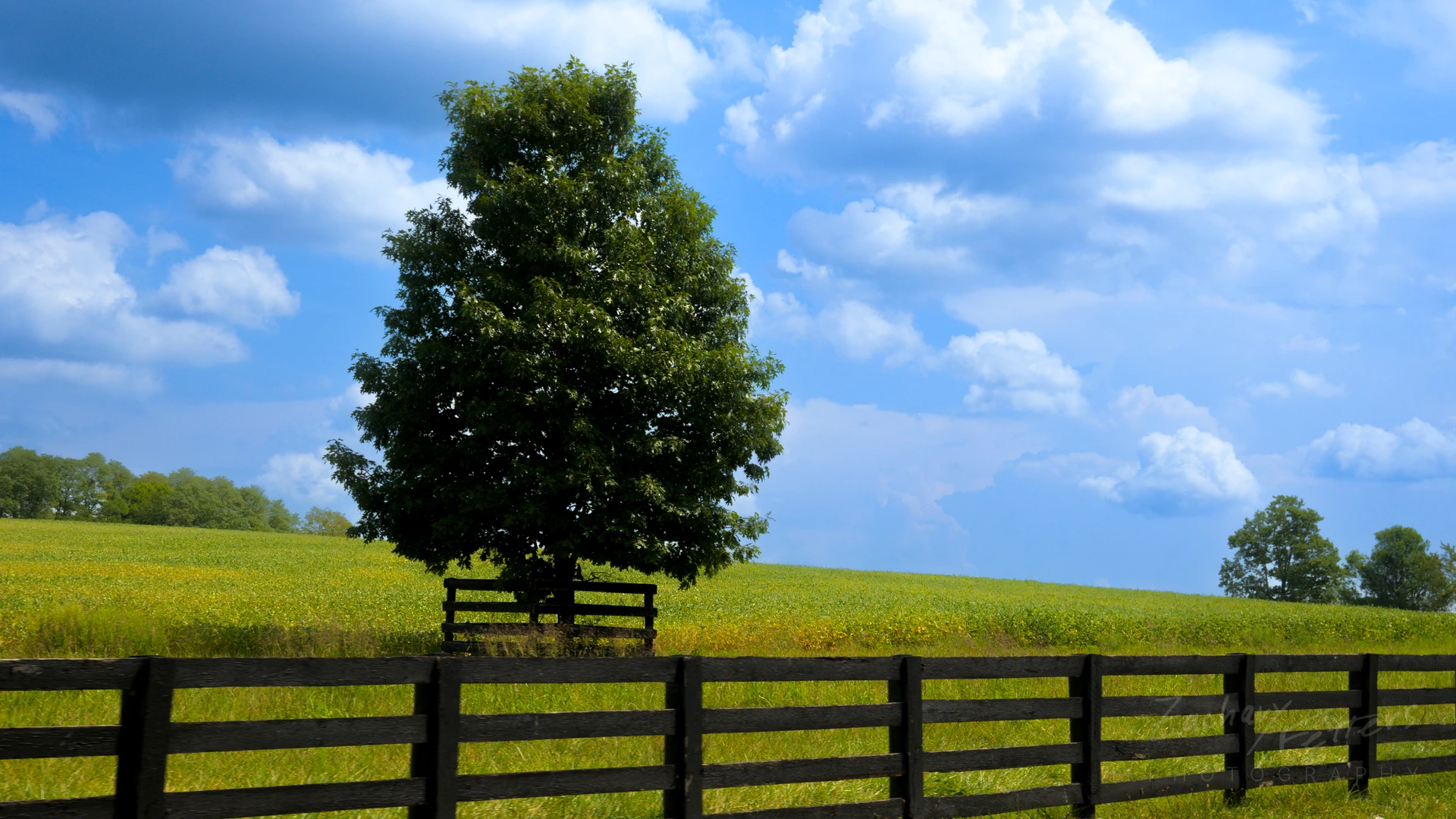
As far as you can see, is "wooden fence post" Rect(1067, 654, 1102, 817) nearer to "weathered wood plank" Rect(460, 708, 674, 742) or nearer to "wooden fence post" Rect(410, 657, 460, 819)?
"weathered wood plank" Rect(460, 708, 674, 742)

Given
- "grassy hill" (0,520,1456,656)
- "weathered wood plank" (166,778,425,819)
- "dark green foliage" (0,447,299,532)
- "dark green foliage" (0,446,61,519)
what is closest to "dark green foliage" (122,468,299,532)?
"dark green foliage" (0,447,299,532)

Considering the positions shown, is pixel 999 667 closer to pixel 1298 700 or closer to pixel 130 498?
pixel 1298 700

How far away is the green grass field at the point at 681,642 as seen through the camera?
29.4 ft

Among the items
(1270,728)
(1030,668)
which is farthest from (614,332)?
(1270,728)

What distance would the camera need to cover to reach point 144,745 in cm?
525

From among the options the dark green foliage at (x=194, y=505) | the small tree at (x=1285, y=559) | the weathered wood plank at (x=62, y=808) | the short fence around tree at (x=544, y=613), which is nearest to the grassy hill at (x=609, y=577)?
the short fence around tree at (x=544, y=613)

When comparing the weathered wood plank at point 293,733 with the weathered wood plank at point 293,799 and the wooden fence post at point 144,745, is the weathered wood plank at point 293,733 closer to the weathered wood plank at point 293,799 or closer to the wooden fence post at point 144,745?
the wooden fence post at point 144,745

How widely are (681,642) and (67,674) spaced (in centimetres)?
1600

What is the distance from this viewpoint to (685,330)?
1992cm

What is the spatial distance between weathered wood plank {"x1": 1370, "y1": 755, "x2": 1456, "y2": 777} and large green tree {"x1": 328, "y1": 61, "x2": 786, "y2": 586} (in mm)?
11293

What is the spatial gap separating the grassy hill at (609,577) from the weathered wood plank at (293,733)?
12.7m

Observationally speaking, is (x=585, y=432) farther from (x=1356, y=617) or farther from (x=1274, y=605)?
(x=1274, y=605)

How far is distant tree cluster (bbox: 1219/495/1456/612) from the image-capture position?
82125 mm

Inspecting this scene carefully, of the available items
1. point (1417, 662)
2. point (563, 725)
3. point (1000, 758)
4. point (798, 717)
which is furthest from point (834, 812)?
point (1417, 662)
